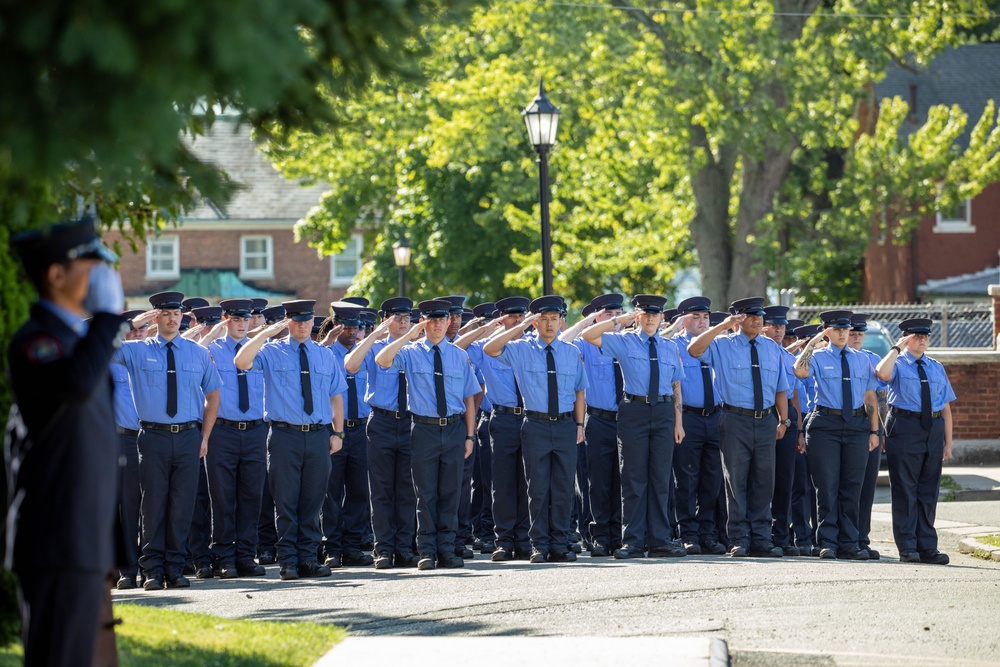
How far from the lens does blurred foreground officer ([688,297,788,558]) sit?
A: 13.2m

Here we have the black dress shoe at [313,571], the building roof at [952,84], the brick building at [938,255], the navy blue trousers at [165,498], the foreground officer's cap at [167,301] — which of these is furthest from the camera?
the building roof at [952,84]

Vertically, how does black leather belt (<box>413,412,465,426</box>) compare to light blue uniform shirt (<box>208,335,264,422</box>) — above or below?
below

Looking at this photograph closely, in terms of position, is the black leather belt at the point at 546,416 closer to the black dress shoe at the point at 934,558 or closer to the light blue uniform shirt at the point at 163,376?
the light blue uniform shirt at the point at 163,376

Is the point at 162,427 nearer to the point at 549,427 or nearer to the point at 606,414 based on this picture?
the point at 549,427

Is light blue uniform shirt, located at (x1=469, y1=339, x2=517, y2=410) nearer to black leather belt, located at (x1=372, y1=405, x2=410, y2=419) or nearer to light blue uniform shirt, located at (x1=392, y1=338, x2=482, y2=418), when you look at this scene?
light blue uniform shirt, located at (x1=392, y1=338, x2=482, y2=418)

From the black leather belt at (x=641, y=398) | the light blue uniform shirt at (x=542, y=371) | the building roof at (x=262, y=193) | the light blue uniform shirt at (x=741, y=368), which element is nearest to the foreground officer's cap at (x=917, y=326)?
the light blue uniform shirt at (x=741, y=368)

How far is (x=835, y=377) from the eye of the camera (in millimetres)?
13344

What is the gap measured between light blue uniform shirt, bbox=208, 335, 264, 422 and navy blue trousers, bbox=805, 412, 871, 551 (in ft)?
16.4

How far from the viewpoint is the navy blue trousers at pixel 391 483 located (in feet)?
41.5

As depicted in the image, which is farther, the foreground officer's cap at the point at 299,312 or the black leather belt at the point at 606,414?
the black leather belt at the point at 606,414

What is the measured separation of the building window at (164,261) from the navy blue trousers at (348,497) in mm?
40737

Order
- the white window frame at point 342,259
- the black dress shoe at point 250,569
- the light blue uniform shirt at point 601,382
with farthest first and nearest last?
1. the white window frame at point 342,259
2. the light blue uniform shirt at point 601,382
3. the black dress shoe at point 250,569

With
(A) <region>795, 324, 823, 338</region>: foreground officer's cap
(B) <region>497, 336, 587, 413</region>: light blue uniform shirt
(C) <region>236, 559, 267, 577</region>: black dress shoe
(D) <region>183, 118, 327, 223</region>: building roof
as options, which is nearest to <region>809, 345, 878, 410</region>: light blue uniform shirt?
(A) <region>795, 324, 823, 338</region>: foreground officer's cap

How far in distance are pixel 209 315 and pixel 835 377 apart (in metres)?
5.63
